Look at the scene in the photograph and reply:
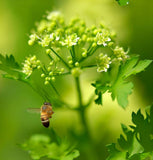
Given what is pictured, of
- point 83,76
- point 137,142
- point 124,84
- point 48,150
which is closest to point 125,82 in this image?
point 124,84

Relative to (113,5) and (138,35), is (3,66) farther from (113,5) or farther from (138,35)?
(113,5)

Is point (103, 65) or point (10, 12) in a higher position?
point (10, 12)

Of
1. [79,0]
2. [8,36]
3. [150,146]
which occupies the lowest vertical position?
[150,146]

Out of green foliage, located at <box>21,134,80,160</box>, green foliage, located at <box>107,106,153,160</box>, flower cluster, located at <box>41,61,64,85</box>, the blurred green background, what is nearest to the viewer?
green foliage, located at <box>107,106,153,160</box>

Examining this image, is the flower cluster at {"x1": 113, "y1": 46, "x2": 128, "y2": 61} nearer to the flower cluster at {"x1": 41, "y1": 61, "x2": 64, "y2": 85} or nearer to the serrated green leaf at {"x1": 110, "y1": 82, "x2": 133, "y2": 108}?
the serrated green leaf at {"x1": 110, "y1": 82, "x2": 133, "y2": 108}

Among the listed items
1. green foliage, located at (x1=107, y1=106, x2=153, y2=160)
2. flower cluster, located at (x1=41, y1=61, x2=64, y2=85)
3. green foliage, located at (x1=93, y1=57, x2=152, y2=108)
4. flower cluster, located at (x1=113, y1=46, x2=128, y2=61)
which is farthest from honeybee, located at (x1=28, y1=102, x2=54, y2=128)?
flower cluster, located at (x1=113, y1=46, x2=128, y2=61)

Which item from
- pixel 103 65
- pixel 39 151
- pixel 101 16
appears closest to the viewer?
pixel 103 65

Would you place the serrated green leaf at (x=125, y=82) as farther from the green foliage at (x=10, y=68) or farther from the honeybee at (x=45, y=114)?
the green foliage at (x=10, y=68)

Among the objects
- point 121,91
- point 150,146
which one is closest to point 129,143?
point 150,146
